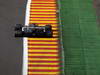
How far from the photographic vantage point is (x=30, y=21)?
18844 mm

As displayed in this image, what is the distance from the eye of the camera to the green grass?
53.1 feet

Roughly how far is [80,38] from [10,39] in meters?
7.28

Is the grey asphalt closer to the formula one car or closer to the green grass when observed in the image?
the formula one car

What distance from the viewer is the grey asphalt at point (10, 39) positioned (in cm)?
1610

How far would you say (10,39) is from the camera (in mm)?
17422

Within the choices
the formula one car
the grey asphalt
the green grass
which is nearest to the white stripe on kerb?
the grey asphalt

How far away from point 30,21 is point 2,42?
390cm

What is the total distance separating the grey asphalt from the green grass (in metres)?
4.64

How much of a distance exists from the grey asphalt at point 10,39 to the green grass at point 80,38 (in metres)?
4.64

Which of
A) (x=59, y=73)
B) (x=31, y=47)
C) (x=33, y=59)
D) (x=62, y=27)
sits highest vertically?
(x=62, y=27)

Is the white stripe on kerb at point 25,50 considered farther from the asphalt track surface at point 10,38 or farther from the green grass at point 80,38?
the green grass at point 80,38

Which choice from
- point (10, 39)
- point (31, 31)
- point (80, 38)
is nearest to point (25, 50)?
point (10, 39)

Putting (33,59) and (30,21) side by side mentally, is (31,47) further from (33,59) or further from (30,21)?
(30,21)

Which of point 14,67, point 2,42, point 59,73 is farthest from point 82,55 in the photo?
point 2,42
